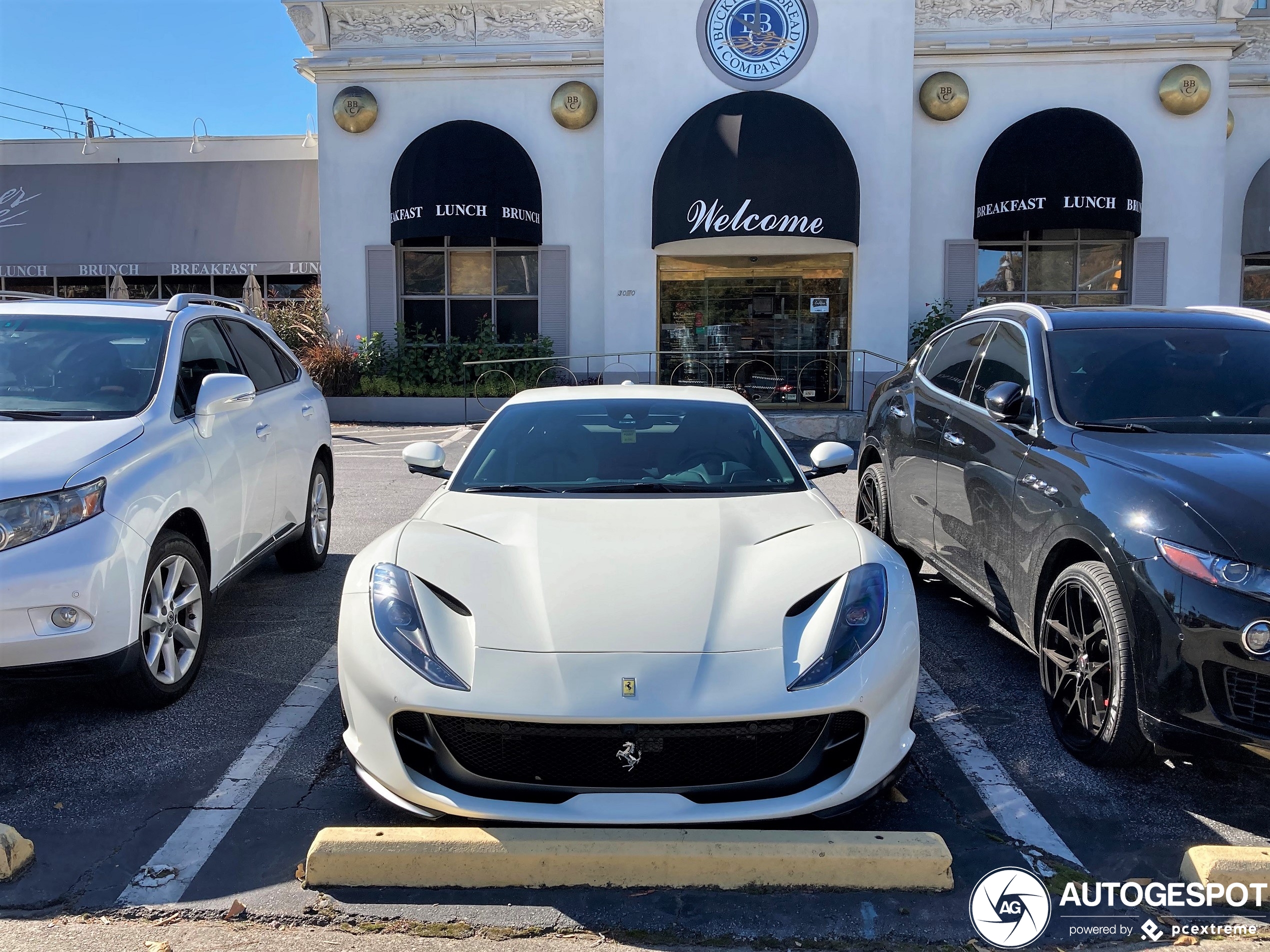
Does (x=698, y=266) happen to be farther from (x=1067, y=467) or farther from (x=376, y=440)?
(x=1067, y=467)

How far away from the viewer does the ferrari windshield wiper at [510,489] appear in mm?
4035

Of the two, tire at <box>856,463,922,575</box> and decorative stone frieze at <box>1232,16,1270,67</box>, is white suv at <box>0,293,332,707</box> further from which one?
decorative stone frieze at <box>1232,16,1270,67</box>

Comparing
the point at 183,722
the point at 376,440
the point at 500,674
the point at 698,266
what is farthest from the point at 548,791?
the point at 698,266

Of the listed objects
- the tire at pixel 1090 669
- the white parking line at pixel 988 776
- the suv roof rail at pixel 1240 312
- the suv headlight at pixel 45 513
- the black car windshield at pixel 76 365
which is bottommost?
the white parking line at pixel 988 776

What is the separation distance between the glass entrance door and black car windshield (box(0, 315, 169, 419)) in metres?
12.0

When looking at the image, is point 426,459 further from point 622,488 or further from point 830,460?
point 830,460

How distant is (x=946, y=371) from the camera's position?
18.7ft

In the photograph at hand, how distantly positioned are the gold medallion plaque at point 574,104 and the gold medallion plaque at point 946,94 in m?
5.70

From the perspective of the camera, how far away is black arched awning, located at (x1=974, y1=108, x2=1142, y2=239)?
15453 mm

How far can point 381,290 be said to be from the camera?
58.0 ft

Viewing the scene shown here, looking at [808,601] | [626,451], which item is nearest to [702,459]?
[626,451]

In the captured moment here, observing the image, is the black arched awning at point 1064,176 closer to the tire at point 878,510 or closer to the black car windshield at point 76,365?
the tire at point 878,510

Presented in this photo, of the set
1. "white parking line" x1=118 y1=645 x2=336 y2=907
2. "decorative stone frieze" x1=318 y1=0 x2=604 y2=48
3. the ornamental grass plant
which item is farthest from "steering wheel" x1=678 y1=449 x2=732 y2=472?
"decorative stone frieze" x1=318 y1=0 x2=604 y2=48

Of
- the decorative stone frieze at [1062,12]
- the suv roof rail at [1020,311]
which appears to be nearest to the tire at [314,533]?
the suv roof rail at [1020,311]
